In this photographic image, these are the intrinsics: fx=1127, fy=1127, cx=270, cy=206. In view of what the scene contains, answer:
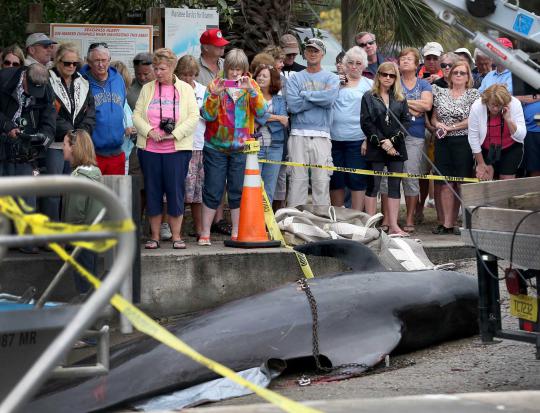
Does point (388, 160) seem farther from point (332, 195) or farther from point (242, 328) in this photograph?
point (242, 328)

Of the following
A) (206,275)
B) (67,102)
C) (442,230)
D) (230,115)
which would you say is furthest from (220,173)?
(442,230)

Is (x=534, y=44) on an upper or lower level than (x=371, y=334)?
upper

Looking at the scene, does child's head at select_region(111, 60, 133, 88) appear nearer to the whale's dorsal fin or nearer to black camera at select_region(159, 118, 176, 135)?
black camera at select_region(159, 118, 176, 135)

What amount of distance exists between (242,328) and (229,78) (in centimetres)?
395

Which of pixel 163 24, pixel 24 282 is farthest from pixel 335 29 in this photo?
pixel 24 282

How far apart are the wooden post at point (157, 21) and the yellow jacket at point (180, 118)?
2034mm

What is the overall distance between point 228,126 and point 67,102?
162 centimetres

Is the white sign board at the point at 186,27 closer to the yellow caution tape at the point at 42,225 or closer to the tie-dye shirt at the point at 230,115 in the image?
the tie-dye shirt at the point at 230,115

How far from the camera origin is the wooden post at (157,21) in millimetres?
12719

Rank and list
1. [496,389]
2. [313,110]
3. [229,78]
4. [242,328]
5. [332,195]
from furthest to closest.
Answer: [332,195] → [313,110] → [229,78] → [242,328] → [496,389]

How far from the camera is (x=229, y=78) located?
11180 mm

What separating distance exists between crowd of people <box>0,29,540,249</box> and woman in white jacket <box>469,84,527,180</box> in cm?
1

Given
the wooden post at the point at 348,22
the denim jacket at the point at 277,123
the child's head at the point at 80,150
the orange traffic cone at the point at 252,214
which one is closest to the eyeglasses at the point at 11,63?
the child's head at the point at 80,150

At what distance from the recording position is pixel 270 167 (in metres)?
12.0
